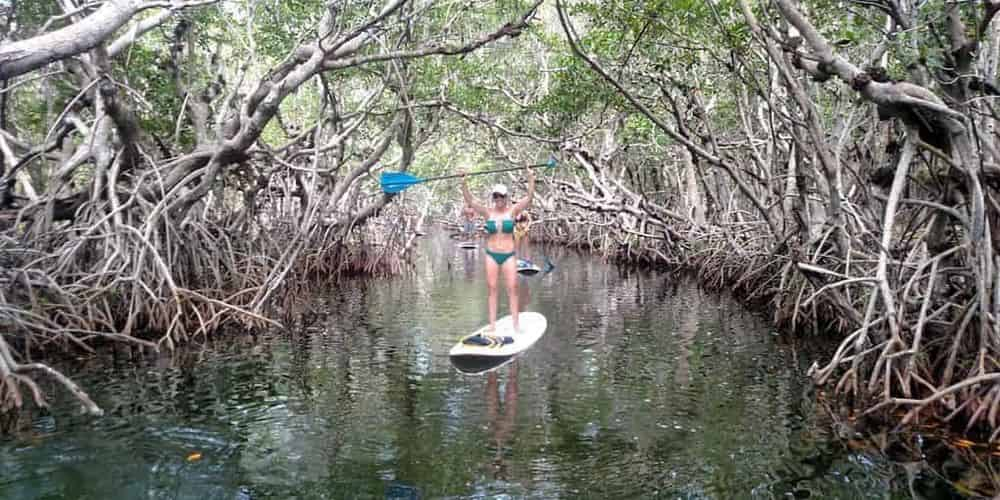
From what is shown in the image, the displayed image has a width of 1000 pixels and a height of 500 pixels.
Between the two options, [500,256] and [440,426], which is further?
[500,256]

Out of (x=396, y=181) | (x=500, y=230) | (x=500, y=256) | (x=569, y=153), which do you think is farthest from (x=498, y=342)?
(x=569, y=153)

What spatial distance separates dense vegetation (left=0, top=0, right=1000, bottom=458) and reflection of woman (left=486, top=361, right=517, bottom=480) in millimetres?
2476

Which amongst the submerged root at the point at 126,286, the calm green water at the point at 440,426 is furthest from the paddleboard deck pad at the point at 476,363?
the submerged root at the point at 126,286

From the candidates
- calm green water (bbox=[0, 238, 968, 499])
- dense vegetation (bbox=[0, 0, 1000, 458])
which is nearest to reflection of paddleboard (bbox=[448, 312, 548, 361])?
calm green water (bbox=[0, 238, 968, 499])

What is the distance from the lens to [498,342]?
6.78 metres

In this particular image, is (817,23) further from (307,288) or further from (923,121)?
(307,288)

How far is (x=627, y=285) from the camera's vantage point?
46.4ft

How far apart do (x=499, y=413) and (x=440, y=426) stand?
0.52 m

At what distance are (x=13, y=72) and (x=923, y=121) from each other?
5.86 meters

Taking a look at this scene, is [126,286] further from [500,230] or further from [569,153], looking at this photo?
[569,153]

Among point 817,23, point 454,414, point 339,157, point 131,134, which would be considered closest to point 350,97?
point 339,157

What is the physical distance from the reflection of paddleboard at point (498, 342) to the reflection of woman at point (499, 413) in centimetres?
24

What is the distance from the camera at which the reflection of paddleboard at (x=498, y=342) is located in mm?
6496

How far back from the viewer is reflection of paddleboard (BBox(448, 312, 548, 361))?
6496 millimetres
